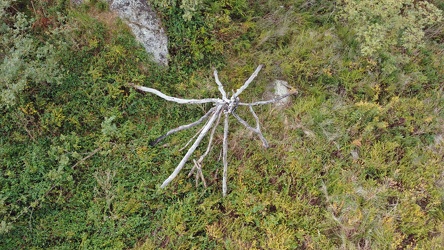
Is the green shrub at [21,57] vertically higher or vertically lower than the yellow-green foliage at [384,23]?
higher

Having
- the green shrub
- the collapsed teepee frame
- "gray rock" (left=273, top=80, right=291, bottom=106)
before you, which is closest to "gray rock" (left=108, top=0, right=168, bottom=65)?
the collapsed teepee frame

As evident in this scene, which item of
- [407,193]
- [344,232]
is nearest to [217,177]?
[344,232]

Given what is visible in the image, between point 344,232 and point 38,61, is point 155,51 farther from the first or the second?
point 344,232

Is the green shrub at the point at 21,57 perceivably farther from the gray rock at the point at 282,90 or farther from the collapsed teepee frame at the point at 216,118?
the gray rock at the point at 282,90

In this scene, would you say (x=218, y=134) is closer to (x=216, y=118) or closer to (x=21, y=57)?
(x=216, y=118)

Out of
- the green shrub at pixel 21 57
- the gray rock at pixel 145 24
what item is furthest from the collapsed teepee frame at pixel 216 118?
the green shrub at pixel 21 57

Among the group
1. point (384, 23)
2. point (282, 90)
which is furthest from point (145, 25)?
point (384, 23)

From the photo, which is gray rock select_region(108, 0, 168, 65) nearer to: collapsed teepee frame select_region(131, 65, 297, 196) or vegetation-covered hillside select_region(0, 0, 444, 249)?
vegetation-covered hillside select_region(0, 0, 444, 249)
